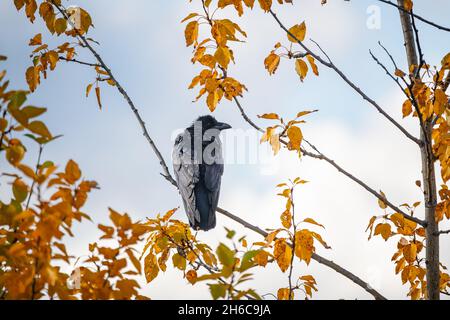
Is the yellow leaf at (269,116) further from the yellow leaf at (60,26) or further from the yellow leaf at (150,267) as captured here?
the yellow leaf at (60,26)

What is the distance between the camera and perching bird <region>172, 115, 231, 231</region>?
601 centimetres

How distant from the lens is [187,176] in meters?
6.22

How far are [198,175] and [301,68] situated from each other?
2689 mm

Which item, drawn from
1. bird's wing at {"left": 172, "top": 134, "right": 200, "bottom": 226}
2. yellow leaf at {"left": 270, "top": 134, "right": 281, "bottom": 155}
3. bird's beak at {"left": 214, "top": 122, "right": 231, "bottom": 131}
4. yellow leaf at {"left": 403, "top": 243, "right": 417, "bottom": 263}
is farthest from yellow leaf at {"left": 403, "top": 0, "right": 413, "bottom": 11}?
bird's beak at {"left": 214, "top": 122, "right": 231, "bottom": 131}

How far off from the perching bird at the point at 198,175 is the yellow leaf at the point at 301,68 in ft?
7.13

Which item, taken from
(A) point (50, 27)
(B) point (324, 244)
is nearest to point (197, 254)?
(B) point (324, 244)

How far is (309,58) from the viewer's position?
380 cm

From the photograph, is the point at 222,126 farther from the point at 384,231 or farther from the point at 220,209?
the point at 384,231

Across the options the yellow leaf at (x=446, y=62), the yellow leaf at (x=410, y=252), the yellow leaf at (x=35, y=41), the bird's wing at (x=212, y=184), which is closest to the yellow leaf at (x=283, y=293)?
the yellow leaf at (x=410, y=252)

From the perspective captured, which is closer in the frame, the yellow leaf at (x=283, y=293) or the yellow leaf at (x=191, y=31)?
the yellow leaf at (x=283, y=293)

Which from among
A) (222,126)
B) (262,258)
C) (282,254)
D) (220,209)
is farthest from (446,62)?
(222,126)

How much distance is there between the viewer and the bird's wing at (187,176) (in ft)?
19.7

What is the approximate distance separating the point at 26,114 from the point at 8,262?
0.63m
